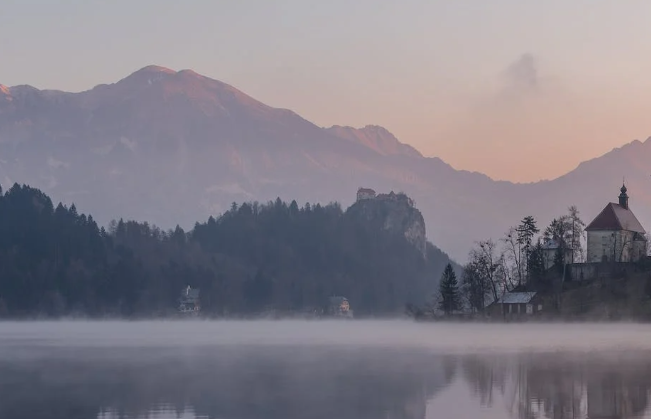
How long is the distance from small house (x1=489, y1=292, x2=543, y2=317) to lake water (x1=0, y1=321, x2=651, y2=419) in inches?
1638

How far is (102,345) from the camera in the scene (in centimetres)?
10544

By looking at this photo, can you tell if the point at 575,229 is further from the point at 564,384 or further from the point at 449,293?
the point at 564,384

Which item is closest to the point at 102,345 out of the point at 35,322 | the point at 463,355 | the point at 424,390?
the point at 463,355

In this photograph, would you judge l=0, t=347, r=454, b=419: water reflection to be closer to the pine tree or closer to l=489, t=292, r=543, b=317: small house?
l=489, t=292, r=543, b=317: small house

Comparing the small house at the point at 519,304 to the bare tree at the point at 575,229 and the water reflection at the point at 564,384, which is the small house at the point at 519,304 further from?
the water reflection at the point at 564,384

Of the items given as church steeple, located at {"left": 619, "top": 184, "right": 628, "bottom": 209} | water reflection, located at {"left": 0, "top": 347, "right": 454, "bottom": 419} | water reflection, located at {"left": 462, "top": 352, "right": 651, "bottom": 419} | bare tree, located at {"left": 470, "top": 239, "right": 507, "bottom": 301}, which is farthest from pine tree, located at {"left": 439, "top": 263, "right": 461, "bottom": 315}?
water reflection, located at {"left": 462, "top": 352, "right": 651, "bottom": 419}

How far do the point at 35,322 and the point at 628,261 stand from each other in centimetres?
9749

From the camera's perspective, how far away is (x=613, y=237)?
Answer: 15162cm

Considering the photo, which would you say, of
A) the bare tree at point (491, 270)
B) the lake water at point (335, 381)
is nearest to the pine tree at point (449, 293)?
the bare tree at point (491, 270)

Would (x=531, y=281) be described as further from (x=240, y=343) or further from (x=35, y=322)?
(x=35, y=322)

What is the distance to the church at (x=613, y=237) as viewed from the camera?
15175cm

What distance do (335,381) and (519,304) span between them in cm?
8356

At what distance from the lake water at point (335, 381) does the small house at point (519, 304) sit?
136 ft

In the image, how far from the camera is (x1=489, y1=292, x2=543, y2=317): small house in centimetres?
→ 14100
